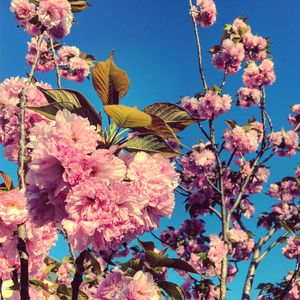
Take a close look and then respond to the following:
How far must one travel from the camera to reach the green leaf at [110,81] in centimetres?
116

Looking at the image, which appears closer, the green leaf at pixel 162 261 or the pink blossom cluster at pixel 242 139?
the green leaf at pixel 162 261

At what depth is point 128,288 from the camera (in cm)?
163

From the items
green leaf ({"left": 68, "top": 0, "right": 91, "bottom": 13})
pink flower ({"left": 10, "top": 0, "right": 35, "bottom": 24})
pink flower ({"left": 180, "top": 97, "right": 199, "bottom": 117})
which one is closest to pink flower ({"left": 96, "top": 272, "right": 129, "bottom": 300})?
green leaf ({"left": 68, "top": 0, "right": 91, "bottom": 13})

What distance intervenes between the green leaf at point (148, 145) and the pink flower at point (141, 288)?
70 cm

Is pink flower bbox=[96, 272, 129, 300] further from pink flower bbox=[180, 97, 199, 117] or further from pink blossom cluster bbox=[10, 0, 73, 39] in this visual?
pink flower bbox=[180, 97, 199, 117]

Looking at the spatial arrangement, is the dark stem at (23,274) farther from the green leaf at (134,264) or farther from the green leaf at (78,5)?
the green leaf at (78,5)

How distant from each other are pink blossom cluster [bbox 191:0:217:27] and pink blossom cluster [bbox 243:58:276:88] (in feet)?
3.48

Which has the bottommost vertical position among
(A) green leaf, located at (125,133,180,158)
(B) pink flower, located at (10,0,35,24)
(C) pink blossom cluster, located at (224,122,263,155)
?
(A) green leaf, located at (125,133,180,158)

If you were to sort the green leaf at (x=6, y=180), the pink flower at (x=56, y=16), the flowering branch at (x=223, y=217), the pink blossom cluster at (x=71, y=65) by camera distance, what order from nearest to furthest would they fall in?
1. the green leaf at (x=6, y=180)
2. the pink flower at (x=56, y=16)
3. the flowering branch at (x=223, y=217)
4. the pink blossom cluster at (x=71, y=65)

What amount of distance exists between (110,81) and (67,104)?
155mm

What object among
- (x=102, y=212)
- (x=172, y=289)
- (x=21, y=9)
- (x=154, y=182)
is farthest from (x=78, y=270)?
(x=21, y=9)

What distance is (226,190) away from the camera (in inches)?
288

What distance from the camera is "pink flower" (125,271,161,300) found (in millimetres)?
1614

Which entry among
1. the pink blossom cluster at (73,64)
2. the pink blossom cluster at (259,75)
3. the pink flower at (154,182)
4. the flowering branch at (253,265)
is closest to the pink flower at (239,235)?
the flowering branch at (253,265)
